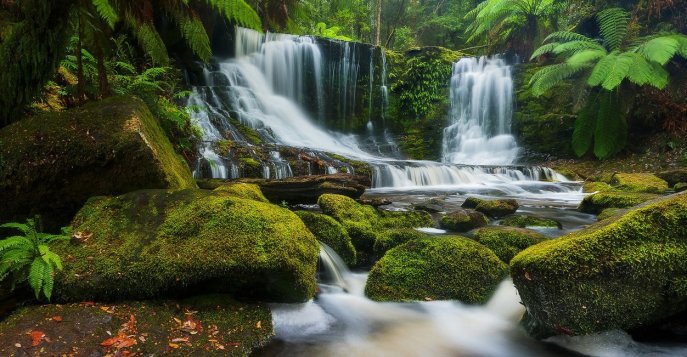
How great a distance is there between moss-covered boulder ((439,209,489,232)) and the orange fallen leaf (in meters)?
4.42

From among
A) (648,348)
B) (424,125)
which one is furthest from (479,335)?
(424,125)

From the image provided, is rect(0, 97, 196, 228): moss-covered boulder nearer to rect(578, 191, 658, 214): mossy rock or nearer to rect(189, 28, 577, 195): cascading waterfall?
rect(578, 191, 658, 214): mossy rock

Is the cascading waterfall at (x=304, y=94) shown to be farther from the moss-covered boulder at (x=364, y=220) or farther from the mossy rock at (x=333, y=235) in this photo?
the mossy rock at (x=333, y=235)

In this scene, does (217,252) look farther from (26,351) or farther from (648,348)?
(648,348)

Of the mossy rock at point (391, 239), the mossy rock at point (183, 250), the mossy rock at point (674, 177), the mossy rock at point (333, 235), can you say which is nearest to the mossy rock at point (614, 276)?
the mossy rock at point (183, 250)

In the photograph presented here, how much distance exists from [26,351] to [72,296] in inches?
21.6

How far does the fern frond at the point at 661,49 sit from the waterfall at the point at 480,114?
506 centimetres

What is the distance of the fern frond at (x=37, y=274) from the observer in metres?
2.32

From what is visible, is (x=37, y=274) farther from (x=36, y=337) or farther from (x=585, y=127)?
(x=585, y=127)

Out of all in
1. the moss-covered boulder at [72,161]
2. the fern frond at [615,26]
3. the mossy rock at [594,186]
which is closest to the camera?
the moss-covered boulder at [72,161]

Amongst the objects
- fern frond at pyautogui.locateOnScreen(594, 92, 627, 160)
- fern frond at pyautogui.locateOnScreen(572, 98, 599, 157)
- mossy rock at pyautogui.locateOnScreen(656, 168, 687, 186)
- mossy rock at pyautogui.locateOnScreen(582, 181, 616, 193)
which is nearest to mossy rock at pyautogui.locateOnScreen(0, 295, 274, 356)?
mossy rock at pyautogui.locateOnScreen(582, 181, 616, 193)

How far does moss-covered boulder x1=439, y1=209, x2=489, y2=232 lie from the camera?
17.8 feet

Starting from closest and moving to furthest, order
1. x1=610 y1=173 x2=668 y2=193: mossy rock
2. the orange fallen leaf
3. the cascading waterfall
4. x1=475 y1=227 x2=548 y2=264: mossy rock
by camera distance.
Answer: the orange fallen leaf → x1=475 y1=227 x2=548 y2=264: mossy rock → x1=610 y1=173 x2=668 y2=193: mossy rock → the cascading waterfall

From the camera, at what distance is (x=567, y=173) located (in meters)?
11.6
